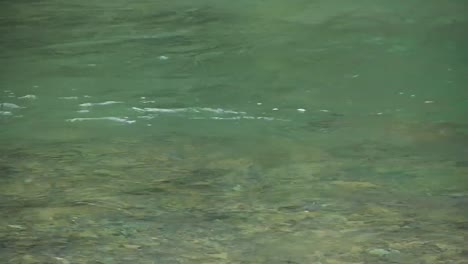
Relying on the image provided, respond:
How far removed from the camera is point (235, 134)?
4.47 m

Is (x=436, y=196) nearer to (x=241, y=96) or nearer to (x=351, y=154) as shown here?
(x=351, y=154)

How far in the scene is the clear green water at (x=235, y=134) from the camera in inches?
127

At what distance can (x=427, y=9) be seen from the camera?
735 cm

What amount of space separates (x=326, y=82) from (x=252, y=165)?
153 centimetres

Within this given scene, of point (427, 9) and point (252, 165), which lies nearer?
point (252, 165)

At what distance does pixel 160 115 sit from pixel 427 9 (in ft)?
11.0

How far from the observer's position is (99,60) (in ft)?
19.5

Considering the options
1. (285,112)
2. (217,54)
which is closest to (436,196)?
(285,112)

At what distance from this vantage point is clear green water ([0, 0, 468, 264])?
322 cm

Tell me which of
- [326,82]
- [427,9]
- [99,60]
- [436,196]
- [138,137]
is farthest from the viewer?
[427,9]

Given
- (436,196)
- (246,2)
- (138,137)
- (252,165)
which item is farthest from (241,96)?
(246,2)

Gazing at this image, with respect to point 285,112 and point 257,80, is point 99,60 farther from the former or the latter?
point 285,112

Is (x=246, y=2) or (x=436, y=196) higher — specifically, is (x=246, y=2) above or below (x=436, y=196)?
above

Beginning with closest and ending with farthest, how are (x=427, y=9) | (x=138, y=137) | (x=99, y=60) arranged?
(x=138, y=137), (x=99, y=60), (x=427, y=9)
